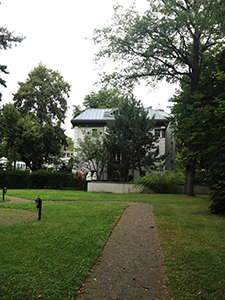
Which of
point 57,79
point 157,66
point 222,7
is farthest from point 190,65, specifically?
point 57,79

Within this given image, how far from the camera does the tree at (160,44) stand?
17109 millimetres

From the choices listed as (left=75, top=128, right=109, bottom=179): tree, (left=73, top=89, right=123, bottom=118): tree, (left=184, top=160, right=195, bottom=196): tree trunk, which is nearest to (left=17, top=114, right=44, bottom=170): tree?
(left=75, top=128, right=109, bottom=179): tree

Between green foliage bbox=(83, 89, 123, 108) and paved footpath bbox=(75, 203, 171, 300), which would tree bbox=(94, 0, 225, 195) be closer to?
paved footpath bbox=(75, 203, 171, 300)

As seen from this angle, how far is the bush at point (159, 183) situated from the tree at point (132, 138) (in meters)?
5.42

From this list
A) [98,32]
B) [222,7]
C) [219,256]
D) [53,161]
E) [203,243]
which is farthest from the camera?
[53,161]

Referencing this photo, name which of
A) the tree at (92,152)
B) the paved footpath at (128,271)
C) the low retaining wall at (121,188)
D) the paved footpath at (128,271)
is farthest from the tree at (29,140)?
the paved footpath at (128,271)

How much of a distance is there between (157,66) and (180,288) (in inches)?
714

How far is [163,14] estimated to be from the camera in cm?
1727

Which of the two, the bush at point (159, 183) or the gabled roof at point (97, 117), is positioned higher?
the gabled roof at point (97, 117)

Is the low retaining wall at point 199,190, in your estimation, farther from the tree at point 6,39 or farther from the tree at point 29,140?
the tree at point 29,140

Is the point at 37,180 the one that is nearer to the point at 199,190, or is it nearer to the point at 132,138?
the point at 132,138

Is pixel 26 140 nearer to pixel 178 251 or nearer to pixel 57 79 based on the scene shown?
pixel 57 79

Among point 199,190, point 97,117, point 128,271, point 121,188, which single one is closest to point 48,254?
point 128,271

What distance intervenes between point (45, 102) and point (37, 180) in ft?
50.6
